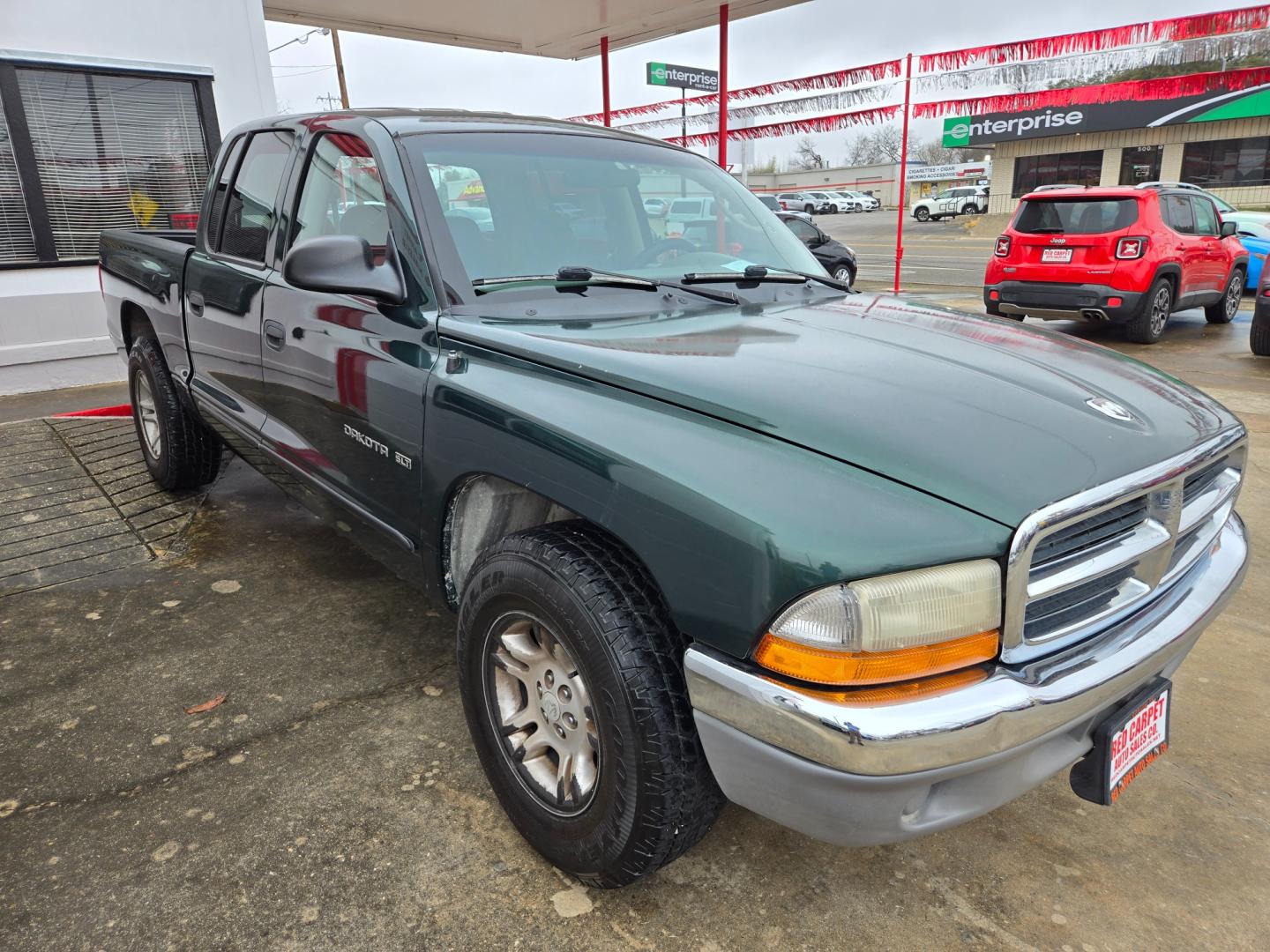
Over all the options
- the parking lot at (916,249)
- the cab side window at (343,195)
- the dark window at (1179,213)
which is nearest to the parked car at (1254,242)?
the dark window at (1179,213)

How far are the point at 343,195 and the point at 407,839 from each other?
200 cm

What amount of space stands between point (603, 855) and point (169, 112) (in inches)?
299

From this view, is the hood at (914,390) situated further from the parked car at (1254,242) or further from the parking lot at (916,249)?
the parking lot at (916,249)

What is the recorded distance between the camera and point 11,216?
6758mm

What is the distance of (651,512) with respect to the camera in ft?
5.35

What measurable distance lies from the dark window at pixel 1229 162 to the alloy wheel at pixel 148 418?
40.6 m

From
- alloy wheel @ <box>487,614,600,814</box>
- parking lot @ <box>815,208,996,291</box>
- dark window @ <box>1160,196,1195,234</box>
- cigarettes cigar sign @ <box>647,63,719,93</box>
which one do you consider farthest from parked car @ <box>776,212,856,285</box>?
alloy wheel @ <box>487,614,600,814</box>

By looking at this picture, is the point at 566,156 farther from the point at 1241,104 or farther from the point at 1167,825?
the point at 1241,104

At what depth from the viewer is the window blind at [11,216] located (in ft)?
21.7

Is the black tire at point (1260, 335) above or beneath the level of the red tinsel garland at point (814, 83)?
beneath

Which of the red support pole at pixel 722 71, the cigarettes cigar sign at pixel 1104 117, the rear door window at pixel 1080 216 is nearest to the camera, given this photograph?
the red support pole at pixel 722 71

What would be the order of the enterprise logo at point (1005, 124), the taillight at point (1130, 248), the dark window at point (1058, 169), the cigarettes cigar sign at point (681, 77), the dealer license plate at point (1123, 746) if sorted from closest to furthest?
the dealer license plate at point (1123, 746) → the taillight at point (1130, 248) → the cigarettes cigar sign at point (681, 77) → the enterprise logo at point (1005, 124) → the dark window at point (1058, 169)

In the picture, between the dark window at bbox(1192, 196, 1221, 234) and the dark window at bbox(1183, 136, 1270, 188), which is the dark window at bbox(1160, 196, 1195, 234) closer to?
the dark window at bbox(1192, 196, 1221, 234)

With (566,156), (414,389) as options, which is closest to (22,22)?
(566,156)
